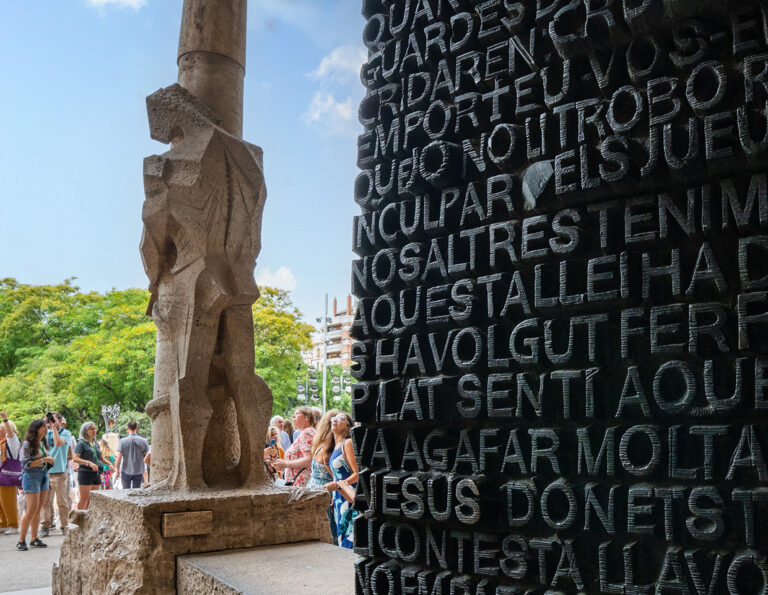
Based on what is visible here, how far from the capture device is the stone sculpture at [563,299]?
1694 mm

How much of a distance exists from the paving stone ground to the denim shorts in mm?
818

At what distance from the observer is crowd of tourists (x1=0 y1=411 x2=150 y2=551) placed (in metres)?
9.91

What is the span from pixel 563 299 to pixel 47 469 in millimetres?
10320

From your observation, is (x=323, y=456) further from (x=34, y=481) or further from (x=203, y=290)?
(x=34, y=481)

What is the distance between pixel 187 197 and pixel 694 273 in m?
4.12

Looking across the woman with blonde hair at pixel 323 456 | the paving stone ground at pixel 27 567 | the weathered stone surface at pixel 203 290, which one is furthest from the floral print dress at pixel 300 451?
the paving stone ground at pixel 27 567

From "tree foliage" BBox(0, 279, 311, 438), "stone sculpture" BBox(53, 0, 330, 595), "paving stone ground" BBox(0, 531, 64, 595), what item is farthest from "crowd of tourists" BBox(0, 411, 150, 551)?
"tree foliage" BBox(0, 279, 311, 438)

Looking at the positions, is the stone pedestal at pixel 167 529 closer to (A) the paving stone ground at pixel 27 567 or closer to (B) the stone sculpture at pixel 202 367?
(B) the stone sculpture at pixel 202 367

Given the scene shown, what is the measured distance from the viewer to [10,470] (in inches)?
437

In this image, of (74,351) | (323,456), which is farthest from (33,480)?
(74,351)

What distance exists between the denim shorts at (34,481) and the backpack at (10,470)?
1368 millimetres

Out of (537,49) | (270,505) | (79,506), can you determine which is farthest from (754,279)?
(79,506)

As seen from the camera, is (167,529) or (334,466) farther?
(334,466)

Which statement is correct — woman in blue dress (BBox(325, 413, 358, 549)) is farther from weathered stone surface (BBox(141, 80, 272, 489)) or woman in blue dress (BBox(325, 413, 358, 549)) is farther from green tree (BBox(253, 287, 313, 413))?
green tree (BBox(253, 287, 313, 413))
